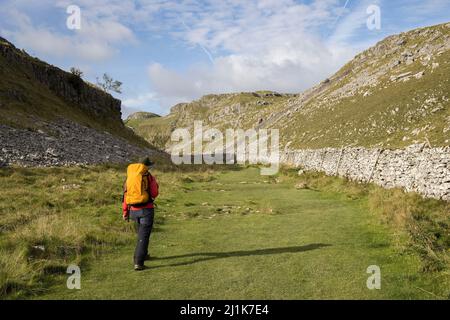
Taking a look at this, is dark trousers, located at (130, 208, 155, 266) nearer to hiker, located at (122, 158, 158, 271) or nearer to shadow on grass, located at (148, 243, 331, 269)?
hiker, located at (122, 158, 158, 271)

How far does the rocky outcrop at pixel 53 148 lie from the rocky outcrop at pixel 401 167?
834 inches

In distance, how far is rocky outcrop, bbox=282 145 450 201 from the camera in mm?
15312

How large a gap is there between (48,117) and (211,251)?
4041 cm

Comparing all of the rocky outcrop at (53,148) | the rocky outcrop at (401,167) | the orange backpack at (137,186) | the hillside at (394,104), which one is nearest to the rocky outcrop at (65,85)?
the rocky outcrop at (53,148)

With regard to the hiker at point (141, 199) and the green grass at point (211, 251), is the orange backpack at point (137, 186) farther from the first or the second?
the green grass at point (211, 251)

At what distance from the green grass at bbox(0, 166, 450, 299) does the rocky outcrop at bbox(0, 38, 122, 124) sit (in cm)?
4458

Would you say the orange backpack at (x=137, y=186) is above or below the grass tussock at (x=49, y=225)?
above

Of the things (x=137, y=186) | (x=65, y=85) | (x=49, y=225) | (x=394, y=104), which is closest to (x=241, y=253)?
(x=137, y=186)

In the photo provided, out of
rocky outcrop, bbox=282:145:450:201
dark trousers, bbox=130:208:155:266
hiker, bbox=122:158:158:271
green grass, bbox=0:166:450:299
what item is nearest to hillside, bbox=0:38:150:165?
green grass, bbox=0:166:450:299

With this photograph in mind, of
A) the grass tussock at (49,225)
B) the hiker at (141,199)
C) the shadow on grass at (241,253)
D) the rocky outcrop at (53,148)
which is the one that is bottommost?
the shadow on grass at (241,253)

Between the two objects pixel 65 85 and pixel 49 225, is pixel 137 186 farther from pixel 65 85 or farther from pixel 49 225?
pixel 65 85

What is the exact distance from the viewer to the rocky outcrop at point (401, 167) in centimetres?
1531

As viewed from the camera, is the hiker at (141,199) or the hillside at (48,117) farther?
the hillside at (48,117)

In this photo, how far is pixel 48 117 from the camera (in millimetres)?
44875
